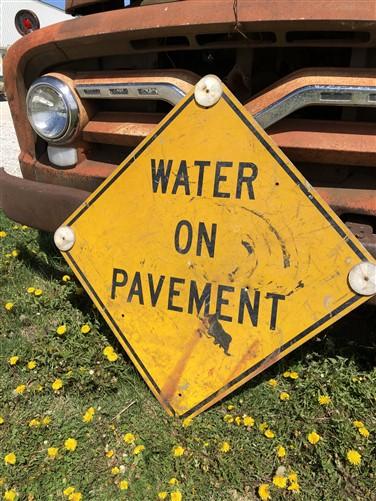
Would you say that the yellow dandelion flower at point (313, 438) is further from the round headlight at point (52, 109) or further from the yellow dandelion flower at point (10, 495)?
the round headlight at point (52, 109)

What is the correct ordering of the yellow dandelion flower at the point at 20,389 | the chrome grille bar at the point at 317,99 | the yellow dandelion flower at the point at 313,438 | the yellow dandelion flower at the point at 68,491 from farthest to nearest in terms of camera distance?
the yellow dandelion flower at the point at 20,389, the yellow dandelion flower at the point at 313,438, the yellow dandelion flower at the point at 68,491, the chrome grille bar at the point at 317,99

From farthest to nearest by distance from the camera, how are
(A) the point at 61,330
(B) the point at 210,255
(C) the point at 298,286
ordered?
1. (A) the point at 61,330
2. (B) the point at 210,255
3. (C) the point at 298,286

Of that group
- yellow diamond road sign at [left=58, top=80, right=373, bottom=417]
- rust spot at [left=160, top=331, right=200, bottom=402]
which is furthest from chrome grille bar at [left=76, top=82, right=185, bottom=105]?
rust spot at [left=160, top=331, right=200, bottom=402]

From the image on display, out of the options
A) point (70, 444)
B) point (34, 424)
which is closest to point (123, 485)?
point (70, 444)

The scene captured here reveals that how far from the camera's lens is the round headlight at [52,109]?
7.30ft

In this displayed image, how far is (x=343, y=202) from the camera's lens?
1841 millimetres

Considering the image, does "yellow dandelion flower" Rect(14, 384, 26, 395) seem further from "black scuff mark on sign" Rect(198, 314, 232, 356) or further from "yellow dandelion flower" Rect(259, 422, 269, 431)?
"yellow dandelion flower" Rect(259, 422, 269, 431)

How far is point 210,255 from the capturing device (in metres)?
1.94

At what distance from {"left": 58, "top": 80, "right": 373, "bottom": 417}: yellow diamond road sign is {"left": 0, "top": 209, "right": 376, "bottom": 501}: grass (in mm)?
203

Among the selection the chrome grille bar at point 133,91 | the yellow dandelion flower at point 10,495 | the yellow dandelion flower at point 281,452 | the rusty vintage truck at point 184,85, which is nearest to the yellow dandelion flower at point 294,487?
the yellow dandelion flower at point 281,452

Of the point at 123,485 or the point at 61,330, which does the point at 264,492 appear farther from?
the point at 61,330

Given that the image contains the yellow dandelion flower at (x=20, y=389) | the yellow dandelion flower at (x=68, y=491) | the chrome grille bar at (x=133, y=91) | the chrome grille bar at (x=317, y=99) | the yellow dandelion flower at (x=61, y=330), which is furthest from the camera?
the yellow dandelion flower at (x=61, y=330)

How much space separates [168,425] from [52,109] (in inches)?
62.5

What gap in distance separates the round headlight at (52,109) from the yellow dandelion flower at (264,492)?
1.79m
